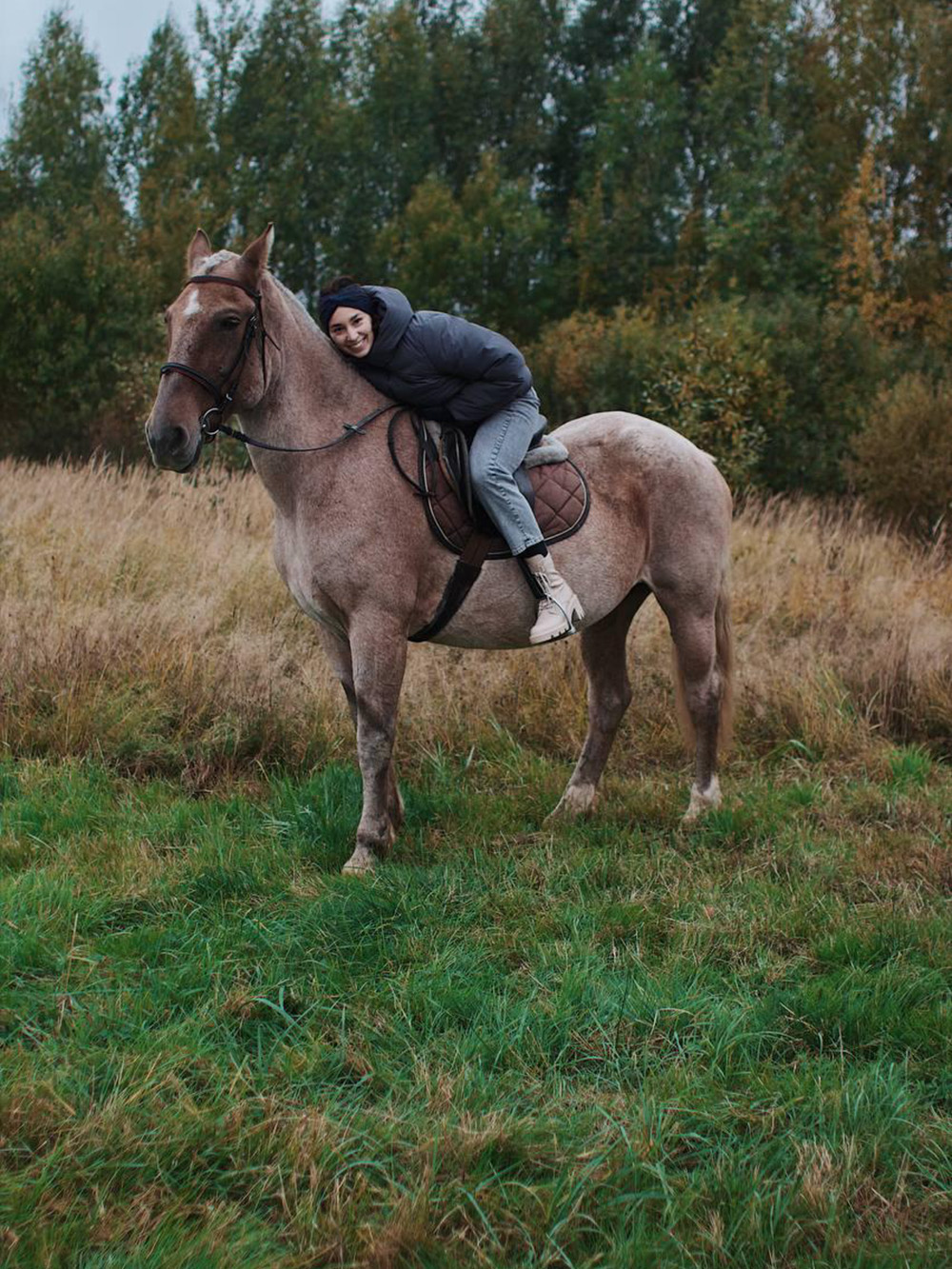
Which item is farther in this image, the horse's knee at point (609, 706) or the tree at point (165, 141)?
the tree at point (165, 141)

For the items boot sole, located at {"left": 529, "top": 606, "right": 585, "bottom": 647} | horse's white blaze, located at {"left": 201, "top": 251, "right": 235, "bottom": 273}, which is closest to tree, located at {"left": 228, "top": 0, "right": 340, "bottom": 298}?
horse's white blaze, located at {"left": 201, "top": 251, "right": 235, "bottom": 273}

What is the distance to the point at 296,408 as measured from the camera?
184 inches

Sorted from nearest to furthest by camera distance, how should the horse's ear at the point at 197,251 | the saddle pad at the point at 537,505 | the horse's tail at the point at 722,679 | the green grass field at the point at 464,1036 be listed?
the green grass field at the point at 464,1036, the horse's ear at the point at 197,251, the saddle pad at the point at 537,505, the horse's tail at the point at 722,679

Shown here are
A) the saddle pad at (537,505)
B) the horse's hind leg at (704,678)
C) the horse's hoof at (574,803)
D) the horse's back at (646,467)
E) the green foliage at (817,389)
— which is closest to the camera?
the saddle pad at (537,505)

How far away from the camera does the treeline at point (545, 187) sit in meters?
22.3

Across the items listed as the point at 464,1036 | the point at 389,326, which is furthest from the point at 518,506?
the point at 464,1036

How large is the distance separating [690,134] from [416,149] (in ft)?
30.3

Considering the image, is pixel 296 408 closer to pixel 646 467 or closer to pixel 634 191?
pixel 646 467

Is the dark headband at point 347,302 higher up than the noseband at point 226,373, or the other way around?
the dark headband at point 347,302

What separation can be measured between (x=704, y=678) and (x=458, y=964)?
8.01 feet

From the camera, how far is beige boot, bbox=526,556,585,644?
480cm

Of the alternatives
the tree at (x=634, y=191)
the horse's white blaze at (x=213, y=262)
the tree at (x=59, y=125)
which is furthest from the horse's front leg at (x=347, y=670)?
the tree at (x=59, y=125)

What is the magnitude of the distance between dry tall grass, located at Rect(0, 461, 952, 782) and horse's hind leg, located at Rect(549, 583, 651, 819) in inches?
28.1

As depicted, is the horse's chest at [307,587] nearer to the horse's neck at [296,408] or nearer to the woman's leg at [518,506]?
the horse's neck at [296,408]
